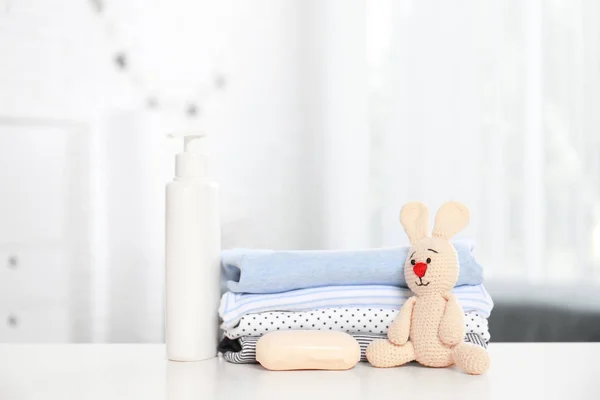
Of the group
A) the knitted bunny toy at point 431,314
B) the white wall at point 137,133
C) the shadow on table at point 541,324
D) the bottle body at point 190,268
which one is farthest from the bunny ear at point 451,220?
the white wall at point 137,133

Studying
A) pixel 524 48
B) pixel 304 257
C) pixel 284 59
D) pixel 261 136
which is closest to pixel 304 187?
pixel 261 136

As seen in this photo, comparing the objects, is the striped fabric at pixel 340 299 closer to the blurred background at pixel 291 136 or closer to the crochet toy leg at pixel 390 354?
the crochet toy leg at pixel 390 354

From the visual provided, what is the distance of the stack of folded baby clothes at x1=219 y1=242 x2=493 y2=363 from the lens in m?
0.67

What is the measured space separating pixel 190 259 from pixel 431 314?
24 cm

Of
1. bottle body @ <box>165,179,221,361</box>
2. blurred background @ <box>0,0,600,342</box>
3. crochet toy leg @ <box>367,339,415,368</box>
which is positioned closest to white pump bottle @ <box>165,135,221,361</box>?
bottle body @ <box>165,179,221,361</box>

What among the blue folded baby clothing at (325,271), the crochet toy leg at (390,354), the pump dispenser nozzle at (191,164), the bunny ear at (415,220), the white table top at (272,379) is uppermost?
the pump dispenser nozzle at (191,164)

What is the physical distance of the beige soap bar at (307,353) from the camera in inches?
24.7

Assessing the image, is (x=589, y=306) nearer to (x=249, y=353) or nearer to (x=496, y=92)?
(x=496, y=92)

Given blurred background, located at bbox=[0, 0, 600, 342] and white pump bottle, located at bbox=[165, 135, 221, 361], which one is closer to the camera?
white pump bottle, located at bbox=[165, 135, 221, 361]

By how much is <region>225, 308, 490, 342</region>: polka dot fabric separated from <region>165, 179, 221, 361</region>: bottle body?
0.12 feet

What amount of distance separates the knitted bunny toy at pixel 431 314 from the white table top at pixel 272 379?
0.02 m

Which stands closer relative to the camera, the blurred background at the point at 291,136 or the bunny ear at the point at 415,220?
the bunny ear at the point at 415,220

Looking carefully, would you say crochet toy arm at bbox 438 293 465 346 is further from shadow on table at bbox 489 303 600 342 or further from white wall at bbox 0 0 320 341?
white wall at bbox 0 0 320 341

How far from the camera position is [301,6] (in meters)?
1.49
